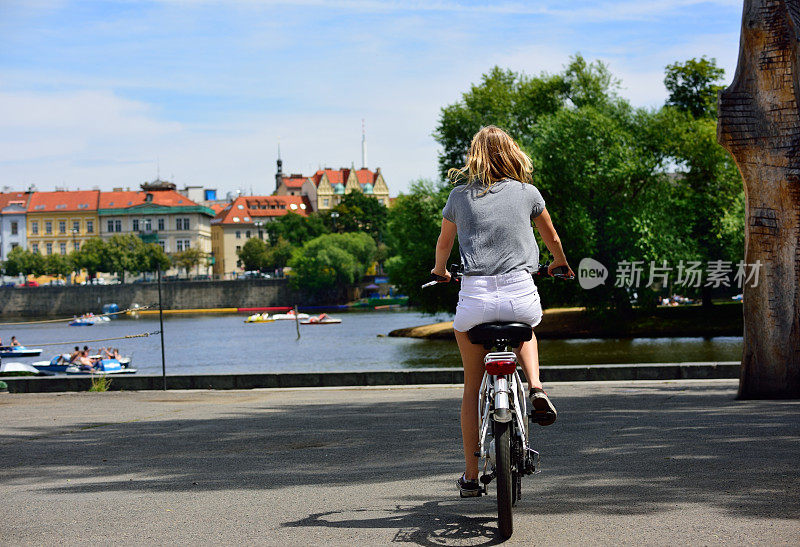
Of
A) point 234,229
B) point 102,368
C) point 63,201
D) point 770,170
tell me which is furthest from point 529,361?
point 234,229

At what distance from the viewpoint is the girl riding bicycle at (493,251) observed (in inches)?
188

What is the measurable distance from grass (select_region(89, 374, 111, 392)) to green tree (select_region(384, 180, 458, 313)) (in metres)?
30.2

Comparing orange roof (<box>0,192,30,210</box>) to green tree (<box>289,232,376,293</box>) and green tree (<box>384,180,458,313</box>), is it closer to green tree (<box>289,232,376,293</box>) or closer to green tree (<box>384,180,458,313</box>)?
green tree (<box>289,232,376,293</box>)

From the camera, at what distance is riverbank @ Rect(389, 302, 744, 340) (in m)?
46.6

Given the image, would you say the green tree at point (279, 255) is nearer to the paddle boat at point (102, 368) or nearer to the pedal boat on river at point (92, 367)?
the pedal boat on river at point (92, 367)

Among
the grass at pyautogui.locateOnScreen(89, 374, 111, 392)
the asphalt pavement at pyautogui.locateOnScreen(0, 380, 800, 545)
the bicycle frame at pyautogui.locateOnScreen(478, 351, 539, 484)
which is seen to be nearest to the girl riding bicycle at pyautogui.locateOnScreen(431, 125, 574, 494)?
the bicycle frame at pyautogui.locateOnScreen(478, 351, 539, 484)

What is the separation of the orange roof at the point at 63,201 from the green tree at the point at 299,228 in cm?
3132

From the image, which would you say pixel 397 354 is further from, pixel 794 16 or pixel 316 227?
pixel 316 227

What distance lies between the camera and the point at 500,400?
453 cm

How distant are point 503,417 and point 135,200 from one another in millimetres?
151338

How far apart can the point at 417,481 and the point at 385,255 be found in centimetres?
11352

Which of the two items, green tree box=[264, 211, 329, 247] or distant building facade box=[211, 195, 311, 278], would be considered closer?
green tree box=[264, 211, 329, 247]

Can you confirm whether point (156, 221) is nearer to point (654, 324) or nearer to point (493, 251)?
point (654, 324)

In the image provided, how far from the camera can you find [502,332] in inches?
185
